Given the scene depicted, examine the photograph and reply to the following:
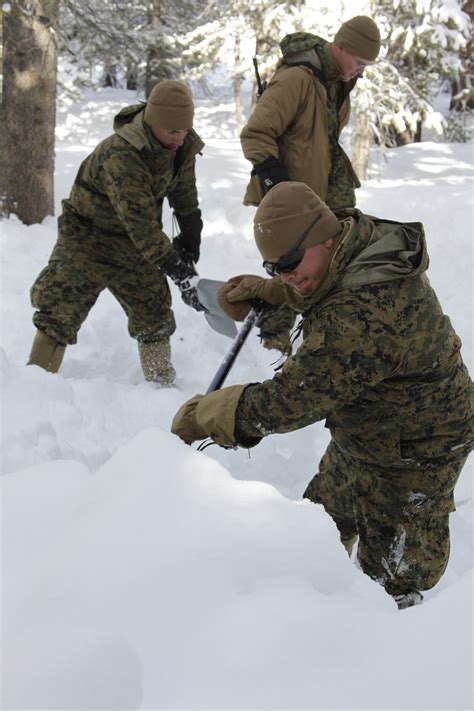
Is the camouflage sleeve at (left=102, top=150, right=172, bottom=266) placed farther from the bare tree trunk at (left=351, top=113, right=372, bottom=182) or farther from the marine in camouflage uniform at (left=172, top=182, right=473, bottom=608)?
the bare tree trunk at (left=351, top=113, right=372, bottom=182)

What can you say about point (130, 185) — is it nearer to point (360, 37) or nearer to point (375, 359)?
point (360, 37)

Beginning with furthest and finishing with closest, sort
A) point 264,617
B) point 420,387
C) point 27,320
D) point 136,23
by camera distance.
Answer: point 136,23 < point 27,320 < point 420,387 < point 264,617

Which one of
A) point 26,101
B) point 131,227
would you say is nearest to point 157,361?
point 131,227

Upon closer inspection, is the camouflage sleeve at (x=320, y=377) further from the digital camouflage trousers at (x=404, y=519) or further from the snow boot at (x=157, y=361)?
the snow boot at (x=157, y=361)

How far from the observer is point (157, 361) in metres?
4.90

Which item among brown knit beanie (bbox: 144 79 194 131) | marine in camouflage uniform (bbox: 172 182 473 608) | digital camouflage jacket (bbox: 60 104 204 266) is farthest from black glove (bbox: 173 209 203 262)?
marine in camouflage uniform (bbox: 172 182 473 608)

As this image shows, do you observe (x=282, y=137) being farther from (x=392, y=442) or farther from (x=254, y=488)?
(x=254, y=488)

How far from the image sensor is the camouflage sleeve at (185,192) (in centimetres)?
471

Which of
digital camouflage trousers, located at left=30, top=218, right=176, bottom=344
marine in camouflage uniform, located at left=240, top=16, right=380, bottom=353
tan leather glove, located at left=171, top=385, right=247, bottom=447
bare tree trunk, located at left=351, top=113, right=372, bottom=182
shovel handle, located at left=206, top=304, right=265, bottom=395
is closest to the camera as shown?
tan leather glove, located at left=171, top=385, right=247, bottom=447

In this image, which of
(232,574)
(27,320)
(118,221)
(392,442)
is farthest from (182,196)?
(232,574)

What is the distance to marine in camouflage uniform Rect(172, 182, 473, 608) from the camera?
227 cm

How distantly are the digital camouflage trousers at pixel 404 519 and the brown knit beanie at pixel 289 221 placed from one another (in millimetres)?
1063

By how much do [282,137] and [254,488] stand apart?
3105mm

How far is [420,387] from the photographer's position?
257cm
